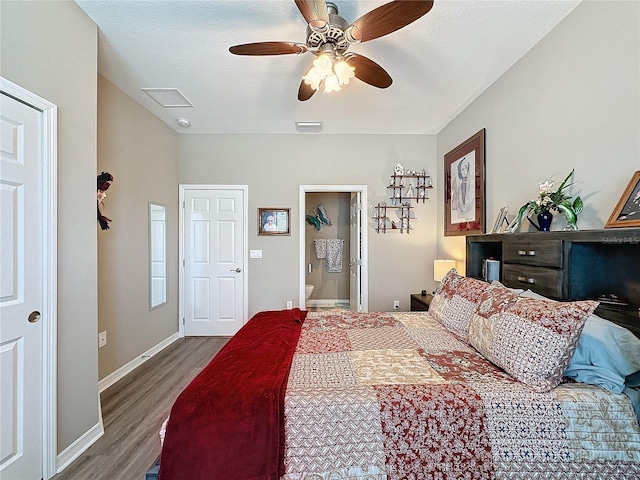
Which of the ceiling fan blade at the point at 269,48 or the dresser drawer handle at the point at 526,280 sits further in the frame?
the dresser drawer handle at the point at 526,280

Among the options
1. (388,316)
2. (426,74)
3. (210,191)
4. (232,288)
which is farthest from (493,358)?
(210,191)

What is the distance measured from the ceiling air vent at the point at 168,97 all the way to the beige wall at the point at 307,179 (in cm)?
90

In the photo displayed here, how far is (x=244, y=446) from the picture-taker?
1107 mm

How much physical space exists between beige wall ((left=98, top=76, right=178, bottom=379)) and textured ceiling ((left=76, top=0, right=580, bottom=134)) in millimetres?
246

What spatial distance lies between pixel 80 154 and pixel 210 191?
2.19m

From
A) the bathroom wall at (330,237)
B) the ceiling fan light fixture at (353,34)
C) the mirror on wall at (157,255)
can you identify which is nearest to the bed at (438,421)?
the ceiling fan light fixture at (353,34)

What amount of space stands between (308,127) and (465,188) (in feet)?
6.68

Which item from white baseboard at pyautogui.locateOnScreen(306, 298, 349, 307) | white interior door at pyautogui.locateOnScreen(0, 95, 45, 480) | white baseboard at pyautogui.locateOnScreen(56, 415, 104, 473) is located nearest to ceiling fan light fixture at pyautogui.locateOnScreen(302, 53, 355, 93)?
white interior door at pyautogui.locateOnScreen(0, 95, 45, 480)

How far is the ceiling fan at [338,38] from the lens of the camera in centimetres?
144

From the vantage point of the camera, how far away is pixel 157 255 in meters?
3.50

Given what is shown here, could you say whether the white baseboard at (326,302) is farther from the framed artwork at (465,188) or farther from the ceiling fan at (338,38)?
the ceiling fan at (338,38)

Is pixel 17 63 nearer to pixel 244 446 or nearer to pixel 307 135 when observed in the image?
pixel 244 446

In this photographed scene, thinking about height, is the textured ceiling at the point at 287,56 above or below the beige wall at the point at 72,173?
above

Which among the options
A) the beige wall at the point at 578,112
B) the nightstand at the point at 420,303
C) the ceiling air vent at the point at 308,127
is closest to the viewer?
the beige wall at the point at 578,112
